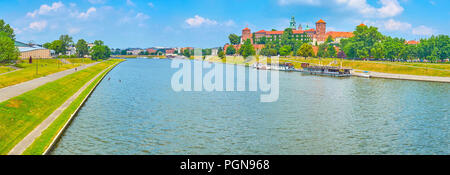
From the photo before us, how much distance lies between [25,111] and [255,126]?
2508cm

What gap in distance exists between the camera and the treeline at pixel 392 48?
13012 cm

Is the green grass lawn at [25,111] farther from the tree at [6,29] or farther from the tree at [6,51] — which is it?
the tree at [6,29]

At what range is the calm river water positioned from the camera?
96.0 ft

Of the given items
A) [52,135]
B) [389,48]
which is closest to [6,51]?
[52,135]

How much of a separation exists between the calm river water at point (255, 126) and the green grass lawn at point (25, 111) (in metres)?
3.46

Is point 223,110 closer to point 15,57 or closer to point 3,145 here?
point 3,145

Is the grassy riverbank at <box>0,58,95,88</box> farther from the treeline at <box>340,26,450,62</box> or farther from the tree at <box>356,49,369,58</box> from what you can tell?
the treeline at <box>340,26,450,62</box>

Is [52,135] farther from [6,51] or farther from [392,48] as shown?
[392,48]

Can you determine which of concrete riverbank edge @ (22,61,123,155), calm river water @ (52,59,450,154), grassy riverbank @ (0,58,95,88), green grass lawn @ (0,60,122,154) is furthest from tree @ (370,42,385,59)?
concrete riverbank edge @ (22,61,123,155)

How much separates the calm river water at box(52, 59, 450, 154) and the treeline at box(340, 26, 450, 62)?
84.2 metres

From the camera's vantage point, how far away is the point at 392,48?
145625mm

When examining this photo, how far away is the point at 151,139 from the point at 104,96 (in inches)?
1206

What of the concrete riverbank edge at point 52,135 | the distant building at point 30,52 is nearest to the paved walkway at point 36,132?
the concrete riverbank edge at point 52,135
